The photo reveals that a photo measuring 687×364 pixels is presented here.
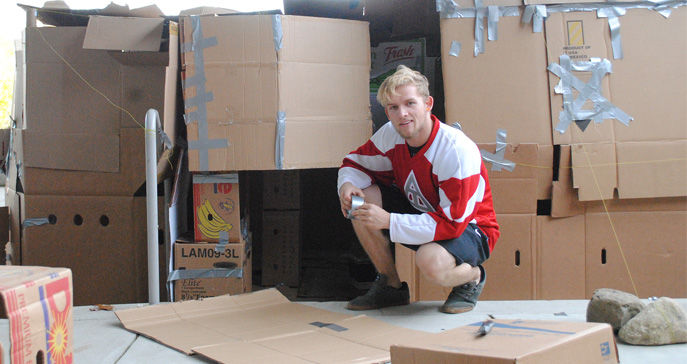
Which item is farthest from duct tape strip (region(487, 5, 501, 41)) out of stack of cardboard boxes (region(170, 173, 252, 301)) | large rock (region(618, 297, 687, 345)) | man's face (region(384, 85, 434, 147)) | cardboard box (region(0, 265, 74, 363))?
cardboard box (region(0, 265, 74, 363))

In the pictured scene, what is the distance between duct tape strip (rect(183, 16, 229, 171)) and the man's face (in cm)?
78

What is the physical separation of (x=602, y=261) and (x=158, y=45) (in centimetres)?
201

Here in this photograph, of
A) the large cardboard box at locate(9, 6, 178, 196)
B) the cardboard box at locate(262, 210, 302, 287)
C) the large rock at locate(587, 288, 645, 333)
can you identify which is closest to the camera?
the large rock at locate(587, 288, 645, 333)

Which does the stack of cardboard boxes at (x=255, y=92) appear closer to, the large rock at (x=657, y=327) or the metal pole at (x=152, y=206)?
the metal pole at (x=152, y=206)

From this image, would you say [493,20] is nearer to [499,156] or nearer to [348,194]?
[499,156]

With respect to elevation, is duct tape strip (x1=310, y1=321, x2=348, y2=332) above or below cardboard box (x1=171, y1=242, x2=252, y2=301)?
below

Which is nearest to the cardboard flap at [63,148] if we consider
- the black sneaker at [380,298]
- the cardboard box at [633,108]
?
the black sneaker at [380,298]

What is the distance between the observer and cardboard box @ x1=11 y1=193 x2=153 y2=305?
2.62 meters

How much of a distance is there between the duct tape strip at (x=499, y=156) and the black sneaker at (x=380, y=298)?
69 cm

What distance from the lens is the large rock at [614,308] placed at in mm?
1620

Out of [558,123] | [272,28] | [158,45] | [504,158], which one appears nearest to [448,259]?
[504,158]

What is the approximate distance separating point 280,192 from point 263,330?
148 centimetres

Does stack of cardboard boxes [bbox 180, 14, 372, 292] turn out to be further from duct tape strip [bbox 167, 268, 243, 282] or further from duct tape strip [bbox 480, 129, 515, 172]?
duct tape strip [bbox 480, 129, 515, 172]

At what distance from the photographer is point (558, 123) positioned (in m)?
2.43
